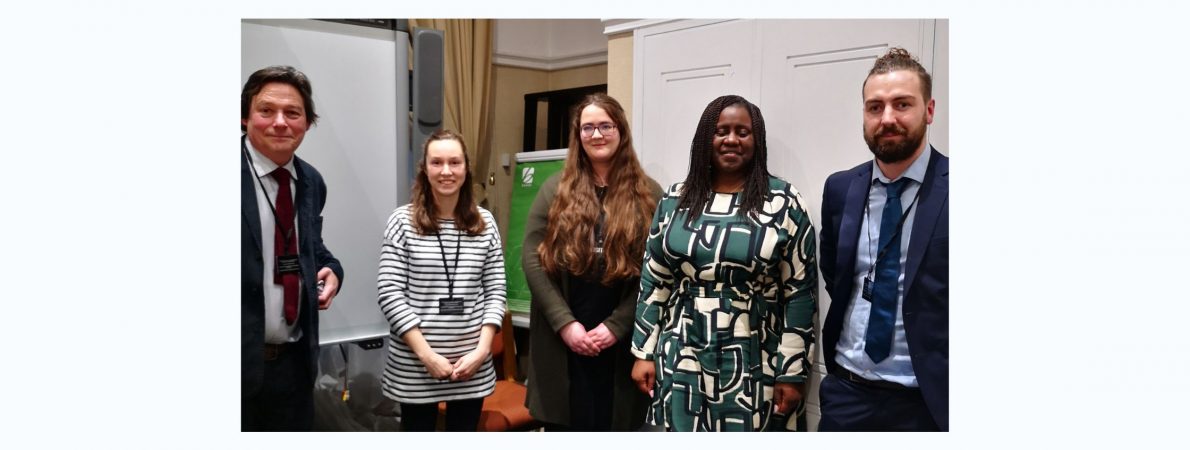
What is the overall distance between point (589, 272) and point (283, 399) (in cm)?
93

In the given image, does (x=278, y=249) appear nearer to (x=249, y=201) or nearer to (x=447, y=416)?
(x=249, y=201)

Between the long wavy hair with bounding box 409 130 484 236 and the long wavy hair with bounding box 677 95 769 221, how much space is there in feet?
1.89

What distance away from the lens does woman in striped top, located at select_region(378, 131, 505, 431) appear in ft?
7.25

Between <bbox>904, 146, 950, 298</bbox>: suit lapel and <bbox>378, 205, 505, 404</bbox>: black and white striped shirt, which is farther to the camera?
<bbox>378, 205, 505, 404</bbox>: black and white striped shirt

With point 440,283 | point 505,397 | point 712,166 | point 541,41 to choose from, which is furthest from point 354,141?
point 712,166

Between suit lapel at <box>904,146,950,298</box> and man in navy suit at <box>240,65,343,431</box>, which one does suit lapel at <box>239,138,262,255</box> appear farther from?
suit lapel at <box>904,146,950,298</box>

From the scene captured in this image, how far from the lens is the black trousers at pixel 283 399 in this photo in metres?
2.23

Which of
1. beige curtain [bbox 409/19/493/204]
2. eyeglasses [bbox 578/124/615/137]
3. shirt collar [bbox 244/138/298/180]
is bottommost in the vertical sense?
shirt collar [bbox 244/138/298/180]

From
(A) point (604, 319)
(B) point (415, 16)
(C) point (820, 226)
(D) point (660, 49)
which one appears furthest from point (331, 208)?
(C) point (820, 226)

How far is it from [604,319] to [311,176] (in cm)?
91

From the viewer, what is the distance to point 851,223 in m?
2.14

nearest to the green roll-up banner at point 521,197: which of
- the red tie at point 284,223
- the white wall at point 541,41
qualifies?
the white wall at point 541,41

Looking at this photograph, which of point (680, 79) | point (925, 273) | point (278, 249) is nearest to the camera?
point (925, 273)

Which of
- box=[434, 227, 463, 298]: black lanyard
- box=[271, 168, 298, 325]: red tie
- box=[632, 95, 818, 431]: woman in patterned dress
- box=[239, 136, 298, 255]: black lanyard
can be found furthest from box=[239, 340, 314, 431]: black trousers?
box=[632, 95, 818, 431]: woman in patterned dress
